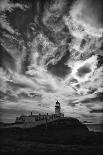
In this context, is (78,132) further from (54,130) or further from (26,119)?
(26,119)

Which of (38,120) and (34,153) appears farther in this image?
(38,120)

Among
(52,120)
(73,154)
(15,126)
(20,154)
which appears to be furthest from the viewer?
(15,126)

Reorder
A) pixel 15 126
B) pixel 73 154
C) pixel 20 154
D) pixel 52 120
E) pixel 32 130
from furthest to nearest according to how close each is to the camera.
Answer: pixel 15 126
pixel 52 120
pixel 32 130
pixel 73 154
pixel 20 154

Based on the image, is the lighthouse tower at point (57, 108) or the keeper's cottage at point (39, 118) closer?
the keeper's cottage at point (39, 118)

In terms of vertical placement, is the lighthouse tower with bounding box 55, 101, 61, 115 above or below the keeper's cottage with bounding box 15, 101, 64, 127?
above

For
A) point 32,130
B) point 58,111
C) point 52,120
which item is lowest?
point 32,130

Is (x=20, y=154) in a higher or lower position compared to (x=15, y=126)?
lower

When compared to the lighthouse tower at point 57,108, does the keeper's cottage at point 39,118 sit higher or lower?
lower

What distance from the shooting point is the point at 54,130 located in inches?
1393

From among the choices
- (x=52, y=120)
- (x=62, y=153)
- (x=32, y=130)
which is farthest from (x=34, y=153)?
(x=52, y=120)

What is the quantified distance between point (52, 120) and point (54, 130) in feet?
8.42

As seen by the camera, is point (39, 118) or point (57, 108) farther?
point (57, 108)

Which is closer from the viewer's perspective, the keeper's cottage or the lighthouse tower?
the keeper's cottage

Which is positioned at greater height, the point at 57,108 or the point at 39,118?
the point at 57,108
